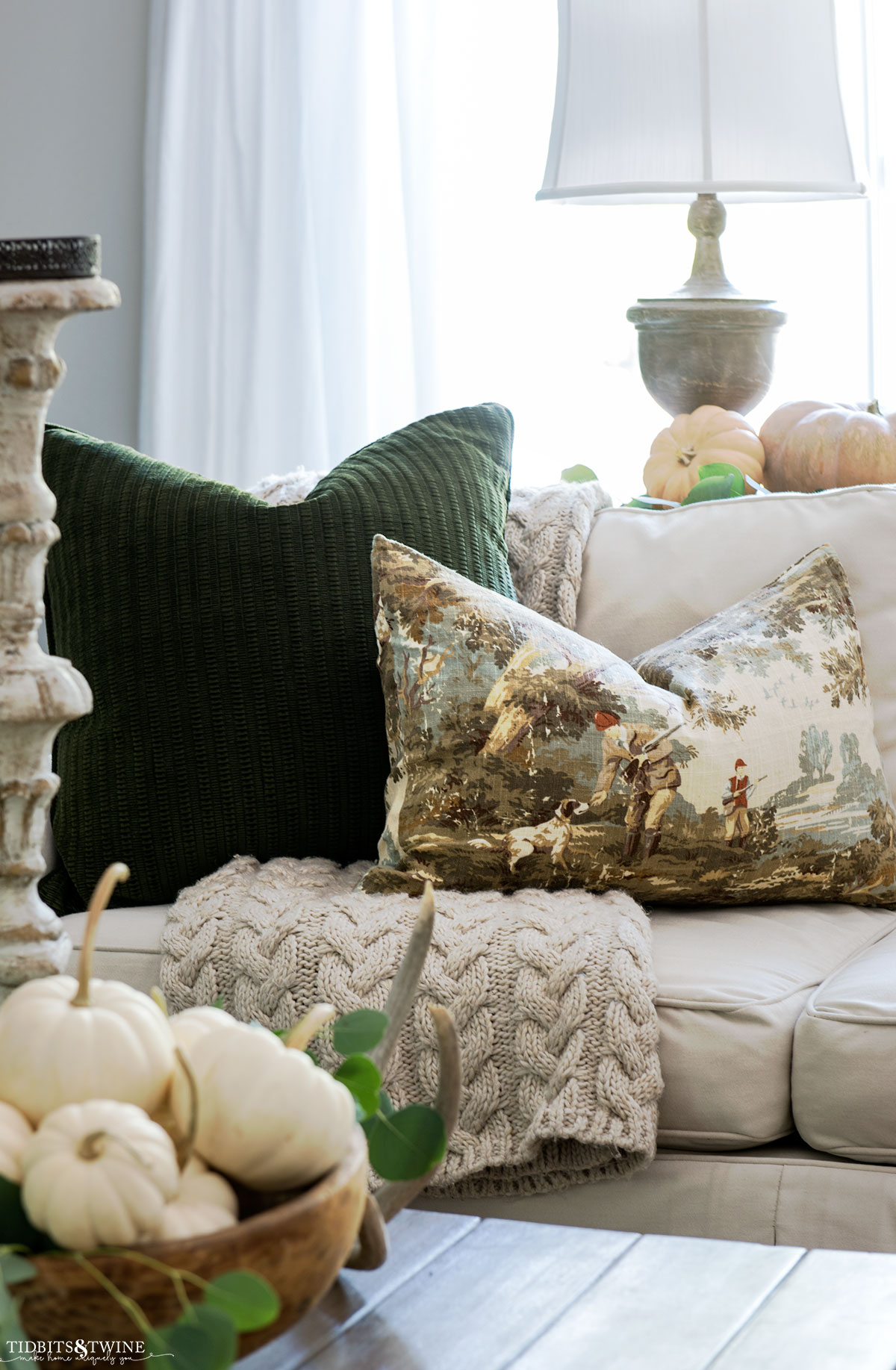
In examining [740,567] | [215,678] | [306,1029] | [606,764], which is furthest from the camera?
[740,567]

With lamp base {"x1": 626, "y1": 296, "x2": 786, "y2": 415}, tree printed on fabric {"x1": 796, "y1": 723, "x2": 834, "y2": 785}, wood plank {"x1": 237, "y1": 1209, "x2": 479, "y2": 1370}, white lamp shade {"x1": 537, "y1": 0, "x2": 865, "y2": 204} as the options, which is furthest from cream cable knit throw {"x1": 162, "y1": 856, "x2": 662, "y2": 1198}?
white lamp shade {"x1": 537, "y1": 0, "x2": 865, "y2": 204}

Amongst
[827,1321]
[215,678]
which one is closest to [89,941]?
[827,1321]

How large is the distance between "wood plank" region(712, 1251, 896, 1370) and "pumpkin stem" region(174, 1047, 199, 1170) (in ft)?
0.79

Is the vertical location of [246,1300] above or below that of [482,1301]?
above

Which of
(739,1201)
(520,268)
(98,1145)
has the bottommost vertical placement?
(739,1201)

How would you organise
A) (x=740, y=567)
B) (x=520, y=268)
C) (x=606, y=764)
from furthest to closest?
(x=520, y=268)
(x=740, y=567)
(x=606, y=764)

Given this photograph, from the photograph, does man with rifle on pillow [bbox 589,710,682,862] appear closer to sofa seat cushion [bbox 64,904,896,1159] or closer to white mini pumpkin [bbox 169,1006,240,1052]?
sofa seat cushion [bbox 64,904,896,1159]

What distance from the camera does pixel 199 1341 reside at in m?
0.45

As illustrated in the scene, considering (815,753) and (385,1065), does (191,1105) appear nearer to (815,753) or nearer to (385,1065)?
(385,1065)

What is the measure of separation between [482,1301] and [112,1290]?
238 millimetres

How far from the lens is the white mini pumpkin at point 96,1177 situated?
0.46 m

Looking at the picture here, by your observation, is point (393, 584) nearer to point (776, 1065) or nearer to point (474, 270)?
point (776, 1065)

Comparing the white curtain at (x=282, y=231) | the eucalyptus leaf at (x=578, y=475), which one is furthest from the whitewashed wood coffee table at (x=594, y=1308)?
the white curtain at (x=282, y=231)

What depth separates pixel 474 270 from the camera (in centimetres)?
286
